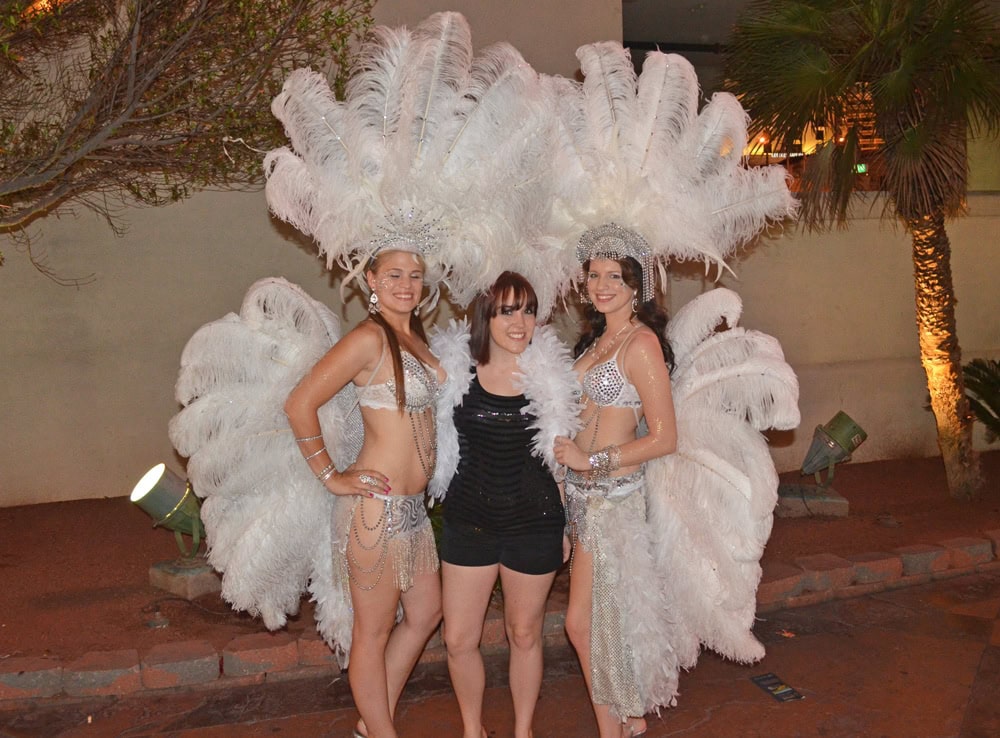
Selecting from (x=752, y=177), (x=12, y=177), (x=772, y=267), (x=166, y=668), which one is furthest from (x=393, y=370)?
(x=772, y=267)

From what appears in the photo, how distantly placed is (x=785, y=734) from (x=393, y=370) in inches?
92.2

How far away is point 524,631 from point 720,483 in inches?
40.1

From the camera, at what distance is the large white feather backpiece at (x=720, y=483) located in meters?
3.75

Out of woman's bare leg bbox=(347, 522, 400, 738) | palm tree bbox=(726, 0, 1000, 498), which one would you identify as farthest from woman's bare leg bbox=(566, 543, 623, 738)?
palm tree bbox=(726, 0, 1000, 498)

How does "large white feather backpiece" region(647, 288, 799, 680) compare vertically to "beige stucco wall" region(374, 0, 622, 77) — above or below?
below

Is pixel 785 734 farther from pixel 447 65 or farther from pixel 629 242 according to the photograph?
pixel 447 65

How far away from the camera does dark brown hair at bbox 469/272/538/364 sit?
3455 millimetres

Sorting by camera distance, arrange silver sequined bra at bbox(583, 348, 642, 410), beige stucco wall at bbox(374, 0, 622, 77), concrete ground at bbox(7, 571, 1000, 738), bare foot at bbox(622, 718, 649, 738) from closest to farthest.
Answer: silver sequined bra at bbox(583, 348, 642, 410) < bare foot at bbox(622, 718, 649, 738) < concrete ground at bbox(7, 571, 1000, 738) < beige stucco wall at bbox(374, 0, 622, 77)

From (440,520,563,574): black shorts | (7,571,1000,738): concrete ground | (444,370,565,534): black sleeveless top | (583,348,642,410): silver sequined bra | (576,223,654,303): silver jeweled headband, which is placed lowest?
(7,571,1000,738): concrete ground

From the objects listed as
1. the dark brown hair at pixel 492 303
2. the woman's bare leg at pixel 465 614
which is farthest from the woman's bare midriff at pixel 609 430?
the woman's bare leg at pixel 465 614

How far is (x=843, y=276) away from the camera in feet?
28.3

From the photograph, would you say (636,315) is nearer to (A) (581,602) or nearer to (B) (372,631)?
(A) (581,602)

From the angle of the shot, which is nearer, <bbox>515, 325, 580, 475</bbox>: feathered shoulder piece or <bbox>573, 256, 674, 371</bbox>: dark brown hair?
<bbox>515, 325, 580, 475</bbox>: feathered shoulder piece

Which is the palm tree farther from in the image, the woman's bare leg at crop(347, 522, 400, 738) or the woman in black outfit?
the woman's bare leg at crop(347, 522, 400, 738)
